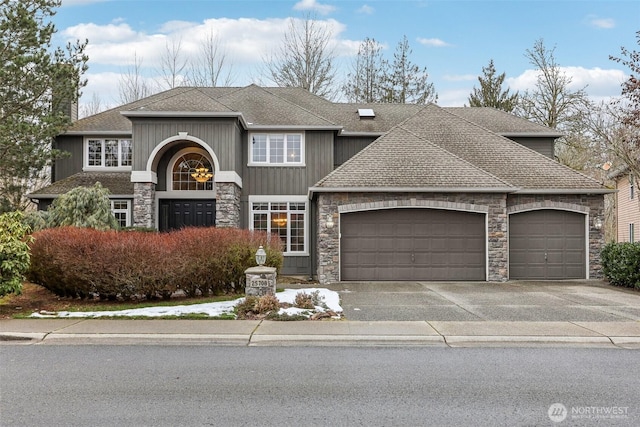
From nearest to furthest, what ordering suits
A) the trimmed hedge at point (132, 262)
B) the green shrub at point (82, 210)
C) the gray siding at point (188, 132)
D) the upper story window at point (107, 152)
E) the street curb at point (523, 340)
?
the street curb at point (523, 340), the trimmed hedge at point (132, 262), the green shrub at point (82, 210), the gray siding at point (188, 132), the upper story window at point (107, 152)

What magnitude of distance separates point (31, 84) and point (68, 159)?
3.12 meters

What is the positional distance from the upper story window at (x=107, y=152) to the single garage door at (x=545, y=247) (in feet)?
49.9

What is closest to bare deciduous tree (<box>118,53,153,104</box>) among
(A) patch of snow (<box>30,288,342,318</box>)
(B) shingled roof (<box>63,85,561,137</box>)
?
(B) shingled roof (<box>63,85,561,137</box>)

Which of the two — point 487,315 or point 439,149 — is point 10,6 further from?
point 487,315

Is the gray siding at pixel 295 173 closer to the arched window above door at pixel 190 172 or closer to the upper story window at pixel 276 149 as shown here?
the upper story window at pixel 276 149

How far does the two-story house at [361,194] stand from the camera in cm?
1522

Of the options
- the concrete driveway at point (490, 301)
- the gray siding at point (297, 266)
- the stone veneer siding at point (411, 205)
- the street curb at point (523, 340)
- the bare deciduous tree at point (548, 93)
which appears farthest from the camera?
the bare deciduous tree at point (548, 93)

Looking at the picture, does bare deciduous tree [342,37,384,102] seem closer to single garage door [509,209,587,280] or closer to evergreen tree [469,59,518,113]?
evergreen tree [469,59,518,113]

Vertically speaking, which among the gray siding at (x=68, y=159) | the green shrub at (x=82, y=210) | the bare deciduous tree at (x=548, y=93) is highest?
the bare deciduous tree at (x=548, y=93)

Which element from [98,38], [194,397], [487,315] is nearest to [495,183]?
[487,315]

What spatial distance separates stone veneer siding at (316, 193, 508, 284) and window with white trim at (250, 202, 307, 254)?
265cm

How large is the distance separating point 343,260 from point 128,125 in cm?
1085

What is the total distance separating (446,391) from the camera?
520 cm

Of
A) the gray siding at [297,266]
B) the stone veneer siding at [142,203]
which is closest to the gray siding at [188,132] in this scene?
the stone veneer siding at [142,203]
